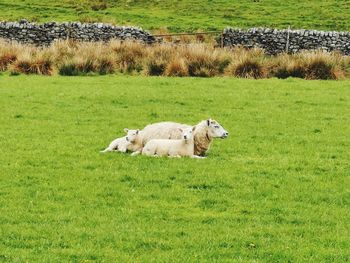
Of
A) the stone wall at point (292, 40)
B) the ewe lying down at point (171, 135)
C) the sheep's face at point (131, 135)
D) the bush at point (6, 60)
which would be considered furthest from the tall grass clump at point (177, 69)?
the sheep's face at point (131, 135)

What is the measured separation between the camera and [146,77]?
28062mm

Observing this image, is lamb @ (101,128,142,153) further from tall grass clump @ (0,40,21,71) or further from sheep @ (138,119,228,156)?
tall grass clump @ (0,40,21,71)

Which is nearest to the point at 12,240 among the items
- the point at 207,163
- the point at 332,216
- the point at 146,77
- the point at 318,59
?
the point at 332,216

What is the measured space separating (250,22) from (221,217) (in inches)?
1596

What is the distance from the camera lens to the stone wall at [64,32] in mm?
38381

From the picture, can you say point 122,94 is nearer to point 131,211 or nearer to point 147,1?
point 131,211

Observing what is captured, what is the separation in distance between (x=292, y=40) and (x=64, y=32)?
12339 mm

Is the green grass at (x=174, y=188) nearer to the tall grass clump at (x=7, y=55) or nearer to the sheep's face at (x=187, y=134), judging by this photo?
the sheep's face at (x=187, y=134)

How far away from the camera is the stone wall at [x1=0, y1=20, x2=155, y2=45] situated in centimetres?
3838

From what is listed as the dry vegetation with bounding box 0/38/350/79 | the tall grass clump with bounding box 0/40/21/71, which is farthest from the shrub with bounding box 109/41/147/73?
the tall grass clump with bounding box 0/40/21/71

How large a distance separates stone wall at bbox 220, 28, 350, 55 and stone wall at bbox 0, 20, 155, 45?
16.7 feet

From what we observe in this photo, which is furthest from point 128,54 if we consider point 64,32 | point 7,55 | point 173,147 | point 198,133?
point 173,147

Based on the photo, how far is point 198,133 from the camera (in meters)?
13.9

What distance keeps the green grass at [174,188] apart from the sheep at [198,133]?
0.36m
